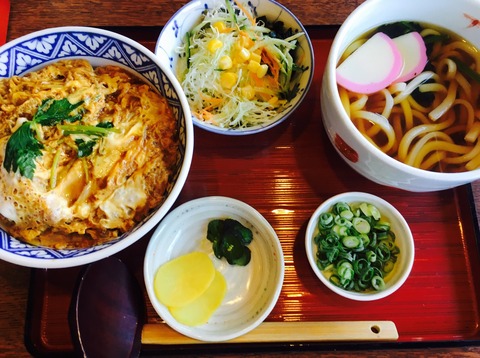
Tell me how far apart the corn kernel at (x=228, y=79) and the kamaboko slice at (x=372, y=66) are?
0.41 metres

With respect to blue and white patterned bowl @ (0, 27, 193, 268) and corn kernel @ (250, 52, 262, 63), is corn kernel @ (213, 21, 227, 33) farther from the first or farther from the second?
blue and white patterned bowl @ (0, 27, 193, 268)

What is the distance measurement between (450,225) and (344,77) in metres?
0.68

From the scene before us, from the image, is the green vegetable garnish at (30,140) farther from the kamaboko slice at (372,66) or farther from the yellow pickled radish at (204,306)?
the kamaboko slice at (372,66)

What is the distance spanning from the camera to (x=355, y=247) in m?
1.46

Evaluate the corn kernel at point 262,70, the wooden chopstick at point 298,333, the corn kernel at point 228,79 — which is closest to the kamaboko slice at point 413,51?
the corn kernel at point 262,70

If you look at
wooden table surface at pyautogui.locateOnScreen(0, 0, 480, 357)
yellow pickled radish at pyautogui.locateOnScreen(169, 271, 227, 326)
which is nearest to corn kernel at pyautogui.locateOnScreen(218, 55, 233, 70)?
wooden table surface at pyautogui.locateOnScreen(0, 0, 480, 357)

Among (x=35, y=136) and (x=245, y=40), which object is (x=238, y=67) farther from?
(x=35, y=136)

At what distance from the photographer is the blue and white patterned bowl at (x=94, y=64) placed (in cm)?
123

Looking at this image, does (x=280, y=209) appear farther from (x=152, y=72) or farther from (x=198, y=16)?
(x=198, y=16)

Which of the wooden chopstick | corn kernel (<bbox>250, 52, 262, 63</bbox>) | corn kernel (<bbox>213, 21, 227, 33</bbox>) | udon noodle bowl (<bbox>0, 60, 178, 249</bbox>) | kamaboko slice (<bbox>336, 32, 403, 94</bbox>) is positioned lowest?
the wooden chopstick

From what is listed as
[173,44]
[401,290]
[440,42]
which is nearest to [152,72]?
[173,44]

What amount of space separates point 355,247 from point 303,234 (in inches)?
7.4

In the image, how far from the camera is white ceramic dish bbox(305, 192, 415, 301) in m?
1.41

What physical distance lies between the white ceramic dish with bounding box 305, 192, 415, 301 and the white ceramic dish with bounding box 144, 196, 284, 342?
12cm
